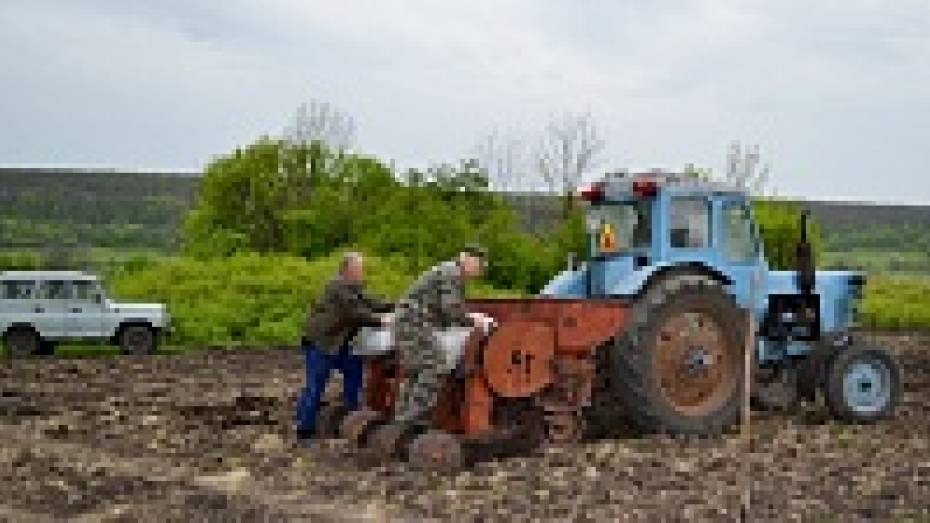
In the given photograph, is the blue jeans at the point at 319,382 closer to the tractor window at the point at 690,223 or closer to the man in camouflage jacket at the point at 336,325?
the man in camouflage jacket at the point at 336,325

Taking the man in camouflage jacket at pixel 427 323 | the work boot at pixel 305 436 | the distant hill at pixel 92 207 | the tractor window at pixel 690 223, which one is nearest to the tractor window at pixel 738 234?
the tractor window at pixel 690 223

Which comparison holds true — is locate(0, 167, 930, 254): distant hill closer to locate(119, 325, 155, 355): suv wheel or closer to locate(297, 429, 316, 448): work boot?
locate(119, 325, 155, 355): suv wheel

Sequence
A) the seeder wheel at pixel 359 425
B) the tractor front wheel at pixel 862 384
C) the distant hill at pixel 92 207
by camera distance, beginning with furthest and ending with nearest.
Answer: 1. the distant hill at pixel 92 207
2. the tractor front wheel at pixel 862 384
3. the seeder wheel at pixel 359 425

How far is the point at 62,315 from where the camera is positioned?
30.7 meters

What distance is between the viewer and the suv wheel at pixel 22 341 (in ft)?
100

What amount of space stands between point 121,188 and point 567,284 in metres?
81.9

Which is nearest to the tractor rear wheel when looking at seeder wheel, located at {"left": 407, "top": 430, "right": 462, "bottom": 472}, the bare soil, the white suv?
the bare soil

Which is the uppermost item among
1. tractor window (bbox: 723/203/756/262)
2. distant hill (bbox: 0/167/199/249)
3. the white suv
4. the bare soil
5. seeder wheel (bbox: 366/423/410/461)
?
distant hill (bbox: 0/167/199/249)

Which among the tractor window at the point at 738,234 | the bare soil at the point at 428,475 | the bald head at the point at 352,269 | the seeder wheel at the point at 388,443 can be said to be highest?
the tractor window at the point at 738,234

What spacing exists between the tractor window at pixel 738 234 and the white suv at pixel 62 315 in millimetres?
17589

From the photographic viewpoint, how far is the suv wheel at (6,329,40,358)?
3050 cm

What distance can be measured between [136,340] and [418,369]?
18.6m

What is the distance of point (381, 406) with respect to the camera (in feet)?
50.5

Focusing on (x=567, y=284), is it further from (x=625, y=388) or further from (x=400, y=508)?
(x=400, y=508)
